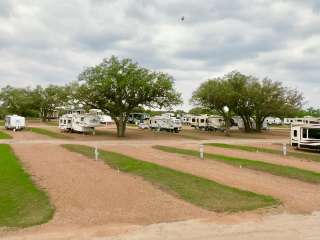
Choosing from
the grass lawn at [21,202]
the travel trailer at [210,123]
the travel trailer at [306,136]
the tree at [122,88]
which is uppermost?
the tree at [122,88]

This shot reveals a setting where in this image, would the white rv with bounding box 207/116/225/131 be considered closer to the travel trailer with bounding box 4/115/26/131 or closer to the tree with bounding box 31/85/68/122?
the travel trailer with bounding box 4/115/26/131

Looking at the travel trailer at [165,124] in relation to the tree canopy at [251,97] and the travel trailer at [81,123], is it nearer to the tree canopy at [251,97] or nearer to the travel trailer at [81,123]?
the tree canopy at [251,97]

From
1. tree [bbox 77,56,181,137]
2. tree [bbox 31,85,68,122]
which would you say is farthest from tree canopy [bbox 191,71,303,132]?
tree [bbox 31,85,68,122]

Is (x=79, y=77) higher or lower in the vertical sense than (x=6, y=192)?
higher

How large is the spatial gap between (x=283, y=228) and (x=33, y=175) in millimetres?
12024

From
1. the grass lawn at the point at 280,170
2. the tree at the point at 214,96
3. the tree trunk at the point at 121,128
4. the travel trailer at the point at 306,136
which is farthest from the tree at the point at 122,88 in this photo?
the grass lawn at the point at 280,170

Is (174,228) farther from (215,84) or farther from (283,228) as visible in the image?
(215,84)

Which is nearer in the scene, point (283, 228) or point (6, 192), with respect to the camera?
point (283, 228)

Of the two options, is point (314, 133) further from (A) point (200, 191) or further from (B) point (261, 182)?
(A) point (200, 191)

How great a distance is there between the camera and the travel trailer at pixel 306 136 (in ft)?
111

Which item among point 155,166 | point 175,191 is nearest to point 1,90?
point 155,166

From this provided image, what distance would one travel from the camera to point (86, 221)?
1073cm

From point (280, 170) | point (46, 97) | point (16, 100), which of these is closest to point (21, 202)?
point (280, 170)

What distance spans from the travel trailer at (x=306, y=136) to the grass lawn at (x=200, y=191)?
17.8m
